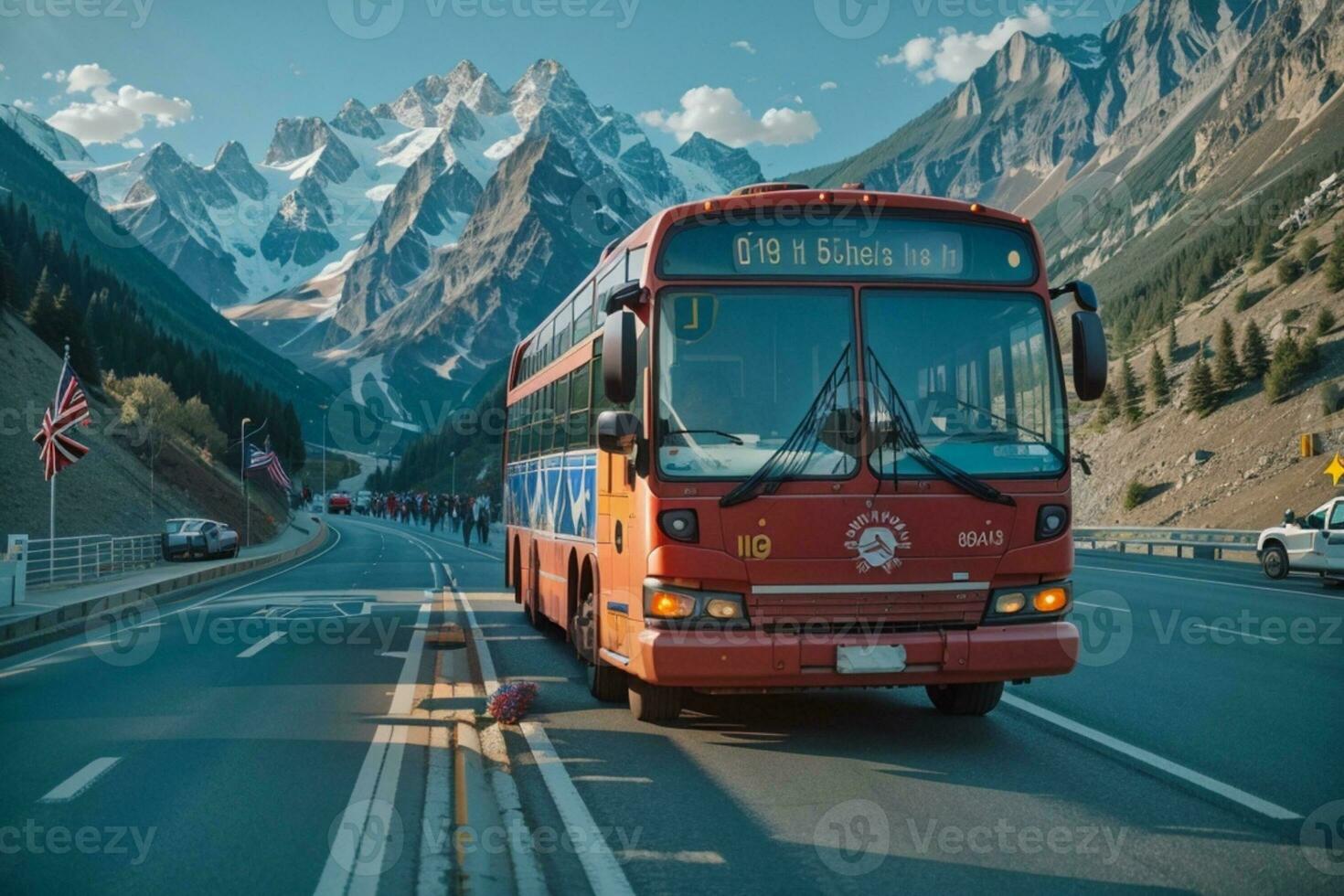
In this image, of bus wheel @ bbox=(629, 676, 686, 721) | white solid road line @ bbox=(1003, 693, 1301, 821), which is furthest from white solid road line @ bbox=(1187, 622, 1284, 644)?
bus wheel @ bbox=(629, 676, 686, 721)

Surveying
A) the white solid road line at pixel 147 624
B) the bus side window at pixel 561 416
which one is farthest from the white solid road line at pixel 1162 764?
the white solid road line at pixel 147 624

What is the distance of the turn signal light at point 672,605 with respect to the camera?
290 inches

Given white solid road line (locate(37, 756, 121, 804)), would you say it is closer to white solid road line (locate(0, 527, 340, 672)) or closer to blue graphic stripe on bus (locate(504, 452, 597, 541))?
blue graphic stripe on bus (locate(504, 452, 597, 541))

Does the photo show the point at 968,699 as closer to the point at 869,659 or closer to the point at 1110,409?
the point at 869,659

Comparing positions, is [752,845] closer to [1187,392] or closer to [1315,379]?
[1315,379]

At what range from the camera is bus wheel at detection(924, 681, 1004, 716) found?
27.9ft

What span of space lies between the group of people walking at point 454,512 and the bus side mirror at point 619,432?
152ft

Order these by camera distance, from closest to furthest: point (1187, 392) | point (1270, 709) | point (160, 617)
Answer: point (1270, 709)
point (160, 617)
point (1187, 392)

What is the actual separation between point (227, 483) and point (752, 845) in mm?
72840

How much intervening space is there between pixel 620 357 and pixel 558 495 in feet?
16.1

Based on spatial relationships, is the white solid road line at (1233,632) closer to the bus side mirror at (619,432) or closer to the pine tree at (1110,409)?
the bus side mirror at (619,432)

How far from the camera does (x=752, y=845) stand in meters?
5.54

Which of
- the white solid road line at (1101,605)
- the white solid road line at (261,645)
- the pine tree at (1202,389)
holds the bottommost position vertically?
the white solid road line at (261,645)

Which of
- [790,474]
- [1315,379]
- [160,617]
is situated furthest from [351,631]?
[1315,379]
